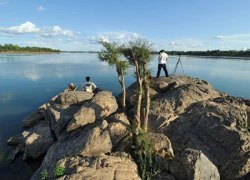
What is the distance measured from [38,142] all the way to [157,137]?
1002cm

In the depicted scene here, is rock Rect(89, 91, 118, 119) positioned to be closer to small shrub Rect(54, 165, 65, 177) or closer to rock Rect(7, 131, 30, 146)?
rock Rect(7, 131, 30, 146)

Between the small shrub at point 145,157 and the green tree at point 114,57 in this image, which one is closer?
the small shrub at point 145,157

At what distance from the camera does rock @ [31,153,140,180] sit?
1161cm

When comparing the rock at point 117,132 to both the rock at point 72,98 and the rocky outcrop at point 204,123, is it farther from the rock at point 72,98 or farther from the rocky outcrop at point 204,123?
the rock at point 72,98

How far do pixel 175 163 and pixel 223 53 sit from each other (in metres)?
173

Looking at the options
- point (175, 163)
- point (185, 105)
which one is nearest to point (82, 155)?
point (175, 163)

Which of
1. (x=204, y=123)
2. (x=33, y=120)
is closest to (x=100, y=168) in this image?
(x=204, y=123)

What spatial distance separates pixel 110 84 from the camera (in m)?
48.1

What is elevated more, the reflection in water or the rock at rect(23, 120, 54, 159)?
the rock at rect(23, 120, 54, 159)

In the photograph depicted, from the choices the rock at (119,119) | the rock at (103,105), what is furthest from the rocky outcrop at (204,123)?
the rock at (103,105)

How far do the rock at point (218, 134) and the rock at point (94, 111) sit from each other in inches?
206

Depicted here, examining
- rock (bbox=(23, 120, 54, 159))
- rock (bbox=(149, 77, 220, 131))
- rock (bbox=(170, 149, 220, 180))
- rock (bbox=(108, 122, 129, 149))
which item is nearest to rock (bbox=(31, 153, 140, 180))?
rock (bbox=(108, 122, 129, 149))

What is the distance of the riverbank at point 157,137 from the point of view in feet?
41.3

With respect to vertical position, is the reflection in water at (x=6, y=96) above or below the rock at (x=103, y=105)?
below
